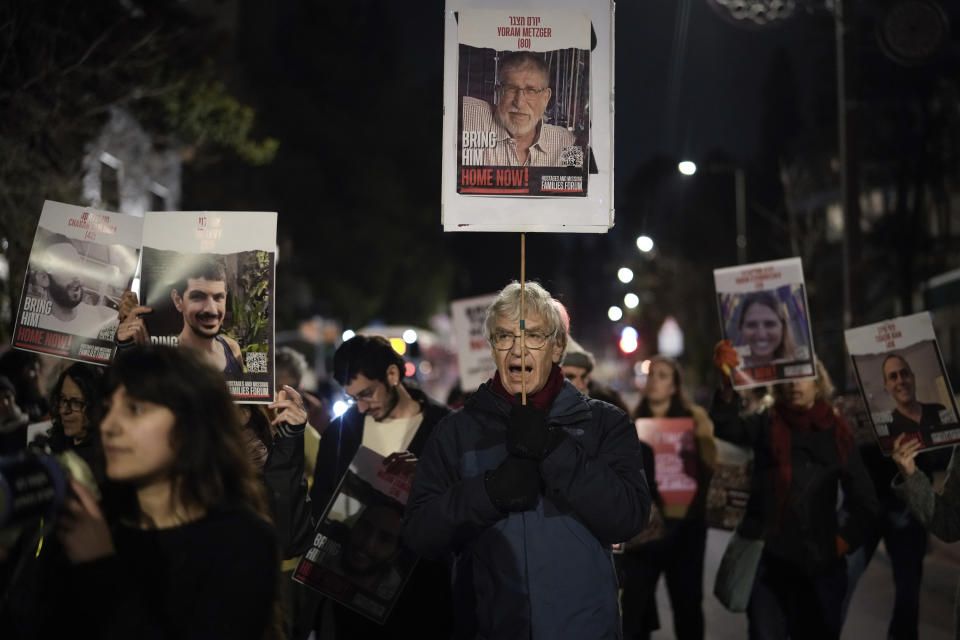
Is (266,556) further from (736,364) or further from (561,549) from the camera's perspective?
(736,364)

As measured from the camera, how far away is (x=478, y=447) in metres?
3.75

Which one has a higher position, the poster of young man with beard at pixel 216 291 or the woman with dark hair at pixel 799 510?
the poster of young man with beard at pixel 216 291

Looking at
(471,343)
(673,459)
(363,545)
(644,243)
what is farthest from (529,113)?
(644,243)

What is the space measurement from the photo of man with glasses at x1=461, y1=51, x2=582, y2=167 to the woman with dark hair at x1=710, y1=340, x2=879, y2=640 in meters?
2.50

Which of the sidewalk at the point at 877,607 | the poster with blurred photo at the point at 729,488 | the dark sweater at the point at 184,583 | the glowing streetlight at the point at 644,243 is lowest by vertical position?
the sidewalk at the point at 877,607

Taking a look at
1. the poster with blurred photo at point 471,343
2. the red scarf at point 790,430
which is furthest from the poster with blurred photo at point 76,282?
the poster with blurred photo at point 471,343

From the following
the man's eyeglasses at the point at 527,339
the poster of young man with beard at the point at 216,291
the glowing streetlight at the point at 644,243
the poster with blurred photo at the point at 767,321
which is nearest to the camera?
the man's eyeglasses at the point at 527,339

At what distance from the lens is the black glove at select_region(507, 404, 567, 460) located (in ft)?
11.3

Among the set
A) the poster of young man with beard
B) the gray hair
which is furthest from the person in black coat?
the gray hair

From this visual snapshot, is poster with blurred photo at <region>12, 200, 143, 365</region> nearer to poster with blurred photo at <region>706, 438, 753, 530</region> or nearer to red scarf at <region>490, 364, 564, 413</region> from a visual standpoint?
red scarf at <region>490, 364, 564, 413</region>

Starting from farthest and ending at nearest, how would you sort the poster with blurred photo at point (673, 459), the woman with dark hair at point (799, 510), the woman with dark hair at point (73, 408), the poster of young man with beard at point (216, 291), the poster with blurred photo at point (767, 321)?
the poster with blurred photo at point (673, 459)
the poster with blurred photo at point (767, 321)
the woman with dark hair at point (799, 510)
the woman with dark hair at point (73, 408)
the poster of young man with beard at point (216, 291)

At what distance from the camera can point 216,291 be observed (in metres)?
4.73

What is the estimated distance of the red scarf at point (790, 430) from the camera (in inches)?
239

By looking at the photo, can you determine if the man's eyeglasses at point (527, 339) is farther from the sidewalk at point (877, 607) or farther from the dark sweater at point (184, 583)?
the sidewalk at point (877, 607)
